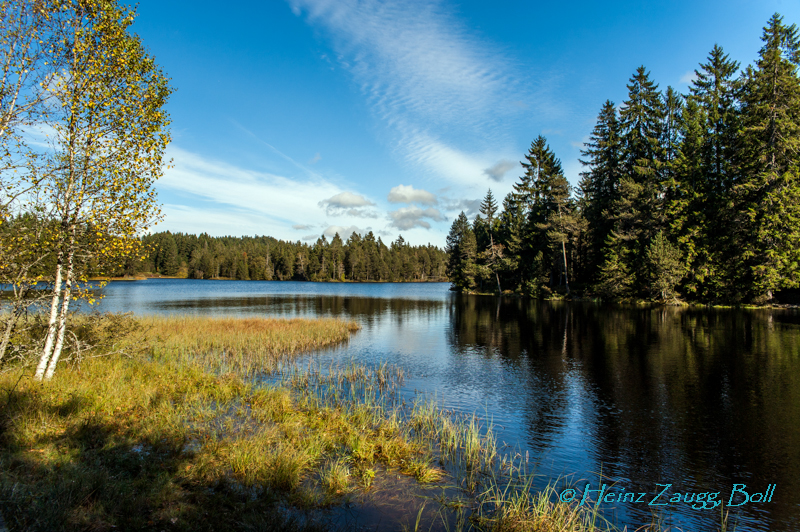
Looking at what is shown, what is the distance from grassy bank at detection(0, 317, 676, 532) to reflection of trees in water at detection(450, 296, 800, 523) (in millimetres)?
3143

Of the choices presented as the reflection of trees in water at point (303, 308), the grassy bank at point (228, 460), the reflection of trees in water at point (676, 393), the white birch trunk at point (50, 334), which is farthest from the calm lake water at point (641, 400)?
the reflection of trees in water at point (303, 308)

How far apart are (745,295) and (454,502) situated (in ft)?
171

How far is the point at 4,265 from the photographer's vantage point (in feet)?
29.2

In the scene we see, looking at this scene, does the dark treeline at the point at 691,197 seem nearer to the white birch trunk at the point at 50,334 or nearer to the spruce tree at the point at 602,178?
the spruce tree at the point at 602,178

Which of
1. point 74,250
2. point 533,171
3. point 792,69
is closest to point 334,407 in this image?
point 74,250

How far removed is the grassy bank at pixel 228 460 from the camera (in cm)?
577

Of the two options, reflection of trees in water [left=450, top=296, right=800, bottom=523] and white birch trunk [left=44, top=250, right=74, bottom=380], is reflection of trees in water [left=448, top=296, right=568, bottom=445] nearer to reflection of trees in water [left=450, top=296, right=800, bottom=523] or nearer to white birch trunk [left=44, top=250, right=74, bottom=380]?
reflection of trees in water [left=450, top=296, right=800, bottom=523]

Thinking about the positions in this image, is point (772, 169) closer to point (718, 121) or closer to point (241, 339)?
point (718, 121)

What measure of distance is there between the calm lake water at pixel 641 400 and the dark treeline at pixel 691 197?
14454 millimetres

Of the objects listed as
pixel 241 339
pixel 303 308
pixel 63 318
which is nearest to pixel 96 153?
pixel 63 318

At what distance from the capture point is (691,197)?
49000mm

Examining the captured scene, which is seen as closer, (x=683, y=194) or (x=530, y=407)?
(x=530, y=407)

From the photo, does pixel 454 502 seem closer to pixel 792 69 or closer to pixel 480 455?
pixel 480 455

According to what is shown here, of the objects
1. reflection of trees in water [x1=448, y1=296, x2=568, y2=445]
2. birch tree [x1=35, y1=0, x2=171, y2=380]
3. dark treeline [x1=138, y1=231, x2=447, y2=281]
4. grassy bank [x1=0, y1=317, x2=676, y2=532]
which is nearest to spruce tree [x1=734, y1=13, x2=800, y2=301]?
reflection of trees in water [x1=448, y1=296, x2=568, y2=445]
